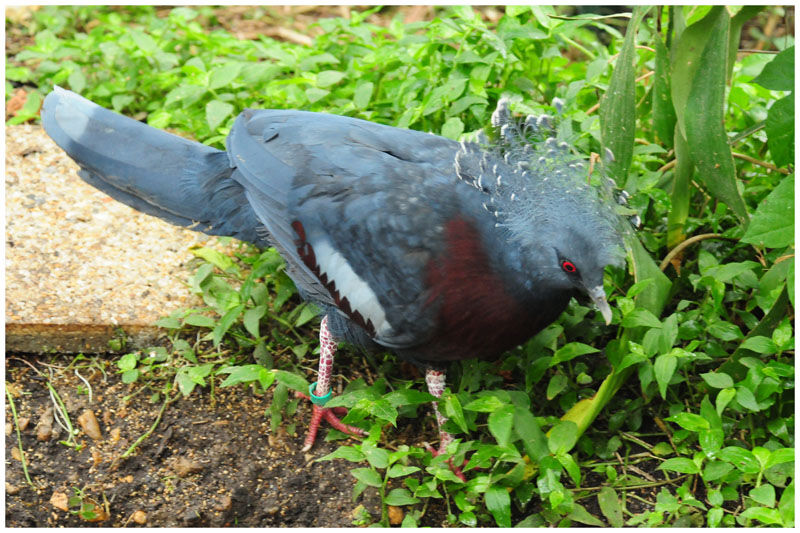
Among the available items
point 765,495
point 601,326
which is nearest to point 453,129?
point 601,326

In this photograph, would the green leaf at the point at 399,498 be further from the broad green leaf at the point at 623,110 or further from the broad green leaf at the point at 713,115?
the broad green leaf at the point at 713,115

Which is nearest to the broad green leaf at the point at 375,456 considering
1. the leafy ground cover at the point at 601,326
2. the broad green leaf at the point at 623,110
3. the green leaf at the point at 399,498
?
the leafy ground cover at the point at 601,326

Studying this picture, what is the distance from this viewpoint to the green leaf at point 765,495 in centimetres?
260

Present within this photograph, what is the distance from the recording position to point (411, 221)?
2.80m

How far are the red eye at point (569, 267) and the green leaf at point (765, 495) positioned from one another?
89 centimetres

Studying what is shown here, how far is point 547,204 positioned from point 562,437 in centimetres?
77

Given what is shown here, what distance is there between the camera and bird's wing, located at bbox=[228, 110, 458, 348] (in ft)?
9.21

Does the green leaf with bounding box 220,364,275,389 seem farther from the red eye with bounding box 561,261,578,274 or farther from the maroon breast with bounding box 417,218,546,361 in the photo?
the red eye with bounding box 561,261,578,274

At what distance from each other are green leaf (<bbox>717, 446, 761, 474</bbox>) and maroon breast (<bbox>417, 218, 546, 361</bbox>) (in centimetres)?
73

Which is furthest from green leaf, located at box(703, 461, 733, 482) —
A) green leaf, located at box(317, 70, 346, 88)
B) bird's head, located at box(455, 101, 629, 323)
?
green leaf, located at box(317, 70, 346, 88)

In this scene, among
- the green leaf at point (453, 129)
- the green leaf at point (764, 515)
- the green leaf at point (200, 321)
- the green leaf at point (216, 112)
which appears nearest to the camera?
the green leaf at point (764, 515)

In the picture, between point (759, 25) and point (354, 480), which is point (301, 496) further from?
point (759, 25)

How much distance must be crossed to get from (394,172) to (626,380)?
119 centimetres

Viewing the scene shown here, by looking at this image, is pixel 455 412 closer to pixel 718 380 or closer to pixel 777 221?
pixel 718 380
